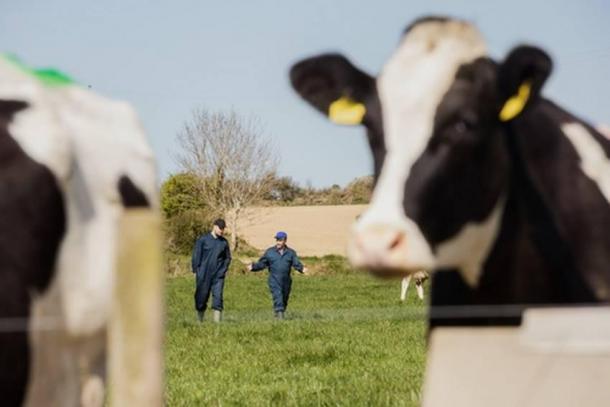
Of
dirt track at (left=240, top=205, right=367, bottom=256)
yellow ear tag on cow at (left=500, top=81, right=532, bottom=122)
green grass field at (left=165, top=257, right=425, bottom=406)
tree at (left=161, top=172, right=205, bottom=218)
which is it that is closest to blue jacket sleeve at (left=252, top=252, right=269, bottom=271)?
green grass field at (left=165, top=257, right=425, bottom=406)

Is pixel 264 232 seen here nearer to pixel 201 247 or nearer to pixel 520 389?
pixel 201 247

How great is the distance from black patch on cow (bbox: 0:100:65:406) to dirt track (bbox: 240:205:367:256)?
33.3 meters

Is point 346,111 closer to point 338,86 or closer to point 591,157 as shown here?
point 338,86

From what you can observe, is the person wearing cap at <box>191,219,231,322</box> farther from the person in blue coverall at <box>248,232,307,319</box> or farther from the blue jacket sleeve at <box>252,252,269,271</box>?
the person in blue coverall at <box>248,232,307,319</box>

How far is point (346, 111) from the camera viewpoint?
381 cm

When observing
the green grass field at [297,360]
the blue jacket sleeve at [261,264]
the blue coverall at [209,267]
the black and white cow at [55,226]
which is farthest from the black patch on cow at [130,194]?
the blue jacket sleeve at [261,264]

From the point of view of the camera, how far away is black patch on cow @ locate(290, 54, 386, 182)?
3.58 m

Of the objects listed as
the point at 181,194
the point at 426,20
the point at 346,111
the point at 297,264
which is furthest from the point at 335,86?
the point at 181,194

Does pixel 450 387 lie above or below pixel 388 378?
above

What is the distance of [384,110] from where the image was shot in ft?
11.6

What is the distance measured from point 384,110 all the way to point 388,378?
5387 millimetres

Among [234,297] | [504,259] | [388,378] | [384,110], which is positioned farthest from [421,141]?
[234,297]

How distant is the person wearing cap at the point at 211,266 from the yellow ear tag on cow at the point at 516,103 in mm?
12391

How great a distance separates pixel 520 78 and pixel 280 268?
13607 mm
